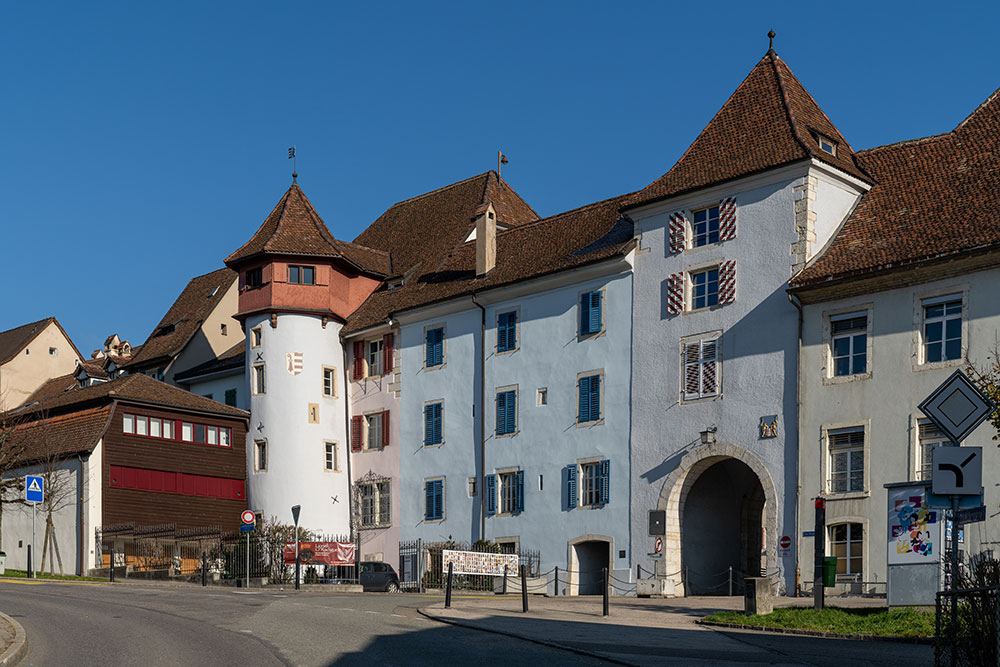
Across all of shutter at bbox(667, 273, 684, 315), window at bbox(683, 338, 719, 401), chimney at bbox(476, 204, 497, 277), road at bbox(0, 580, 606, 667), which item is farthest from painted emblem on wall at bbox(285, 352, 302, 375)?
road at bbox(0, 580, 606, 667)

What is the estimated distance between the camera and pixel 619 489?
40.1 m

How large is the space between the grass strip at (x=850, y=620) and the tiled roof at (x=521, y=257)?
18.4 m

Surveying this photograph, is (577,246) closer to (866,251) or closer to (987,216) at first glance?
(866,251)

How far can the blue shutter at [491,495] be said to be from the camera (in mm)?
44344

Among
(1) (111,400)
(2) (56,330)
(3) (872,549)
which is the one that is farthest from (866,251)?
(2) (56,330)

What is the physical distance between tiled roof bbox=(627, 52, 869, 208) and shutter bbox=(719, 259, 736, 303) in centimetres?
245

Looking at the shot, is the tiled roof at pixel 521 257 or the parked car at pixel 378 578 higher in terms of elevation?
the tiled roof at pixel 521 257

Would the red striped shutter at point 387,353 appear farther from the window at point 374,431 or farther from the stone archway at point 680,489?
the stone archway at point 680,489

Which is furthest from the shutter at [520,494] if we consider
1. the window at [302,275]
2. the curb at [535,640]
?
the curb at [535,640]

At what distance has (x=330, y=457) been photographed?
5097 cm

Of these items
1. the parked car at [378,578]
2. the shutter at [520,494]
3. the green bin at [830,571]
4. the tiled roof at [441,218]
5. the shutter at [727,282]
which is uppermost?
the tiled roof at [441,218]

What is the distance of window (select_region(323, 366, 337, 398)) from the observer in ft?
167

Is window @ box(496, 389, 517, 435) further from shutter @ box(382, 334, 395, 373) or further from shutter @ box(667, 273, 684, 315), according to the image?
shutter @ box(667, 273, 684, 315)

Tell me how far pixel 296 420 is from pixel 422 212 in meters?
11.6
